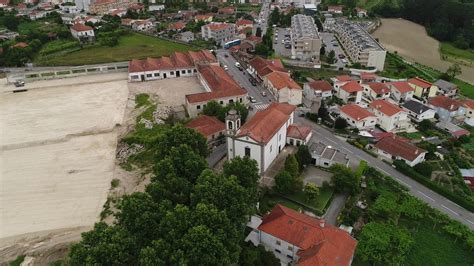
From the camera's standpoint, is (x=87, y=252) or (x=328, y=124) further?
(x=328, y=124)

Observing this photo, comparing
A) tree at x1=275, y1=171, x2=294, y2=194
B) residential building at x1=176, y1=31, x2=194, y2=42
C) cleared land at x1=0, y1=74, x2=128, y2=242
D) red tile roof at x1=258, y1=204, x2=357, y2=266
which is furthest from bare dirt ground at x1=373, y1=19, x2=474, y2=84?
cleared land at x1=0, y1=74, x2=128, y2=242

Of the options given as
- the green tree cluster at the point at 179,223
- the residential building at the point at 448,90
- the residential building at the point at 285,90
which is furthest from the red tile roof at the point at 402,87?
the green tree cluster at the point at 179,223

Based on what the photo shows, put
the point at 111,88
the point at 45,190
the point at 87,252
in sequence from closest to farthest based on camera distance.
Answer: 1. the point at 87,252
2. the point at 45,190
3. the point at 111,88

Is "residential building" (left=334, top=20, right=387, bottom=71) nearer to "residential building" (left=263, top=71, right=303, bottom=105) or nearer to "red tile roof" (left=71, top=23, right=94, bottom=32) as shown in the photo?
"residential building" (left=263, top=71, right=303, bottom=105)

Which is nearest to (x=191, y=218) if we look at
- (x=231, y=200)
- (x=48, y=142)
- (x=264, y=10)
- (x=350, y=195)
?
(x=231, y=200)

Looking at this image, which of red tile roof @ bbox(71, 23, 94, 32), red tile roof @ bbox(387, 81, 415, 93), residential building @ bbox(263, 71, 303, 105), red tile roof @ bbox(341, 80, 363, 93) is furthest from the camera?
red tile roof @ bbox(71, 23, 94, 32)

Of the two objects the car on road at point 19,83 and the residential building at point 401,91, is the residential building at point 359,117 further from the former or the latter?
the car on road at point 19,83

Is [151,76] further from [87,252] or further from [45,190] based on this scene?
[87,252]
